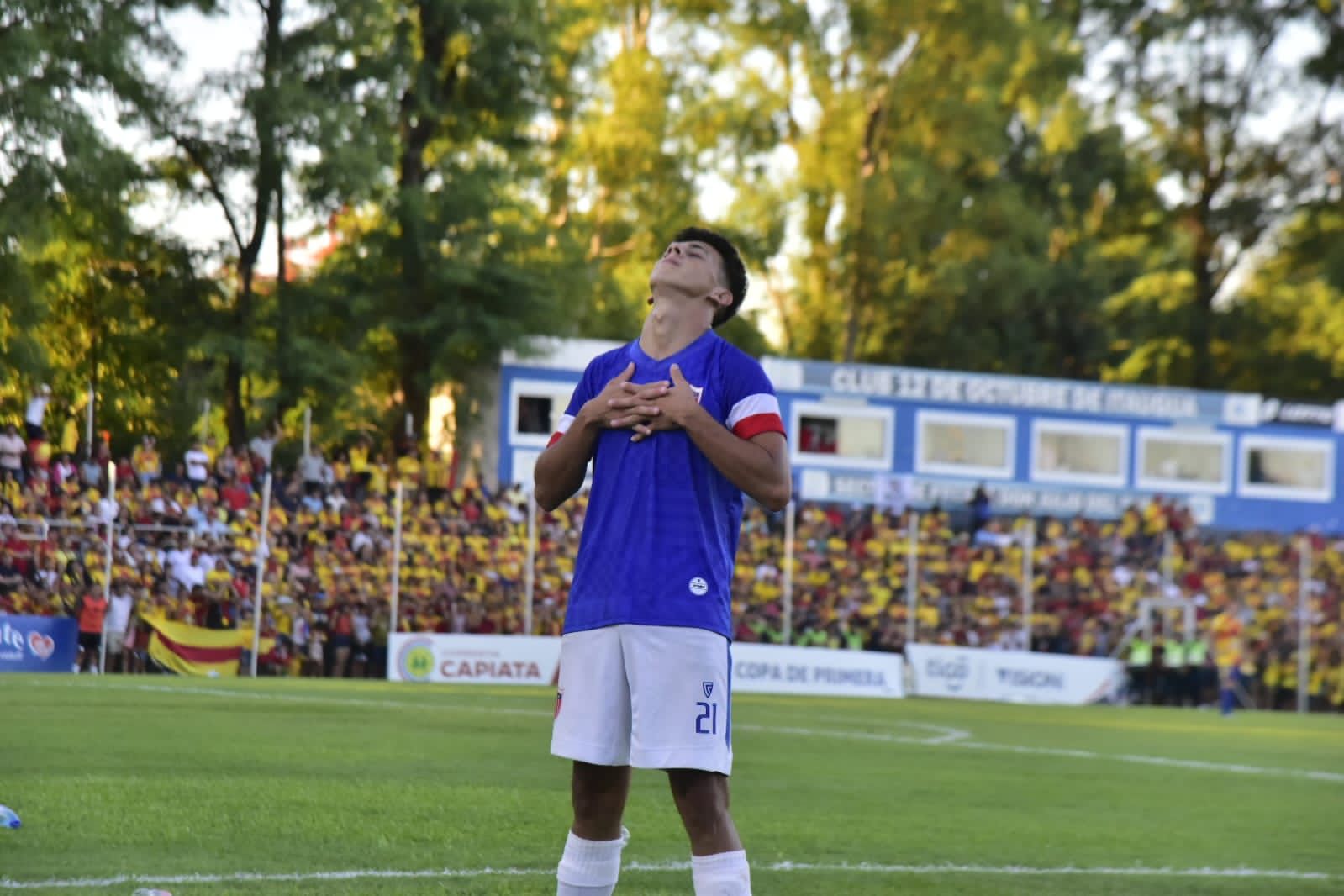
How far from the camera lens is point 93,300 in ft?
111

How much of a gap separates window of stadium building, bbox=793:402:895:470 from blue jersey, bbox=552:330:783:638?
120 feet

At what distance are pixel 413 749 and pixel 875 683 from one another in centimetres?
1787

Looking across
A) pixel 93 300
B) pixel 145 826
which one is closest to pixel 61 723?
pixel 145 826

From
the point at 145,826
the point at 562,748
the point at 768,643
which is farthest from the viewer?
the point at 768,643

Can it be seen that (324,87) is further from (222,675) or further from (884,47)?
(884,47)

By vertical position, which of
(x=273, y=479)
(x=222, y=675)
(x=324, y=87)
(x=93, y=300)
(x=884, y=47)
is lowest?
(x=222, y=675)

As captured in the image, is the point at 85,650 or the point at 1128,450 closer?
the point at 85,650

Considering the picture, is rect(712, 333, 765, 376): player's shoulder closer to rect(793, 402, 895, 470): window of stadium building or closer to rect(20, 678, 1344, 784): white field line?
rect(20, 678, 1344, 784): white field line

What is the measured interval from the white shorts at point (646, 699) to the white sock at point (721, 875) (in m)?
0.21

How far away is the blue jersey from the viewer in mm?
4789

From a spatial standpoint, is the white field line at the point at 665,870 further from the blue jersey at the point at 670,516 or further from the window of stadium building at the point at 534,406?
the window of stadium building at the point at 534,406

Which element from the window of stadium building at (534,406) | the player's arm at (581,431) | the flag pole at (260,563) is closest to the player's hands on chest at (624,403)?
the player's arm at (581,431)

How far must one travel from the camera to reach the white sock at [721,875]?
4.77m

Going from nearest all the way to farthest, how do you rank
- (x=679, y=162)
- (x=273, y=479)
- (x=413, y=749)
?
(x=413, y=749)
(x=273, y=479)
(x=679, y=162)
